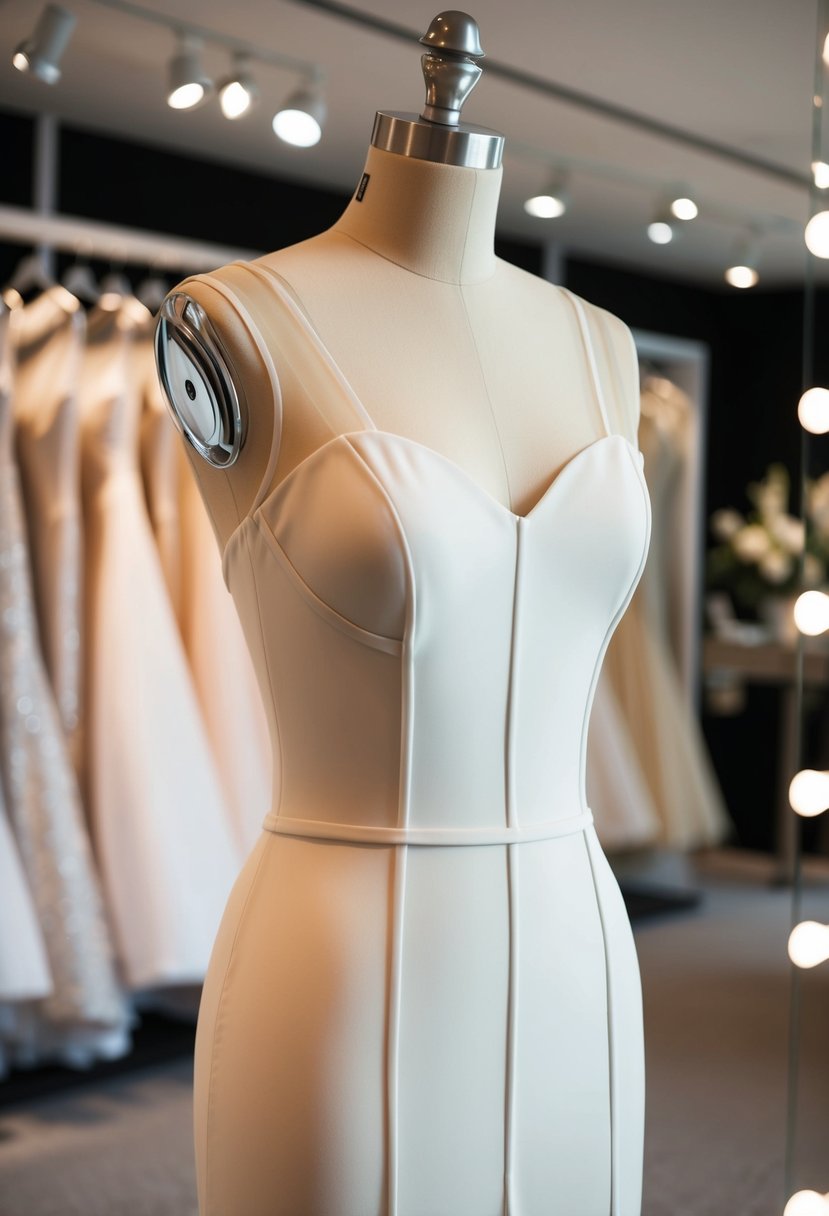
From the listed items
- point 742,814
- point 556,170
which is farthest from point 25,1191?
point 742,814

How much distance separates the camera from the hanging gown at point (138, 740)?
3092 mm

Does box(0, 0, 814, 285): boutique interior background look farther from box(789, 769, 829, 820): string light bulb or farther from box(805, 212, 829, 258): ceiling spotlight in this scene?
box(789, 769, 829, 820): string light bulb

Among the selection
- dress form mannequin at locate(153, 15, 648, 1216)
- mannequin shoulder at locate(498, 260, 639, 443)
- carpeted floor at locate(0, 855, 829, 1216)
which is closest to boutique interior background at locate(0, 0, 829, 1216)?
carpeted floor at locate(0, 855, 829, 1216)

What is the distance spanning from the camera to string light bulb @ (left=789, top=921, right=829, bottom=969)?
69.2 inches

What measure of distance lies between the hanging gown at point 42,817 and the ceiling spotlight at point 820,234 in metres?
1.91

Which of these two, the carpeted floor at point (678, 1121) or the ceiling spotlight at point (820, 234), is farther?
the carpeted floor at point (678, 1121)

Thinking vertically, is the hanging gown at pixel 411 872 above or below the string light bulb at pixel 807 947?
above

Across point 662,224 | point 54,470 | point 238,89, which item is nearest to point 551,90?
point 238,89

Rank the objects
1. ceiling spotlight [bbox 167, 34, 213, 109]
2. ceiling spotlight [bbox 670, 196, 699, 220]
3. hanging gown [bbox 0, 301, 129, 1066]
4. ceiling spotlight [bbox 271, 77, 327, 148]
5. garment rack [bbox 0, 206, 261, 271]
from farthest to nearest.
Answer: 1. ceiling spotlight [bbox 670, 196, 699, 220]
2. garment rack [bbox 0, 206, 261, 271]
3. hanging gown [bbox 0, 301, 129, 1066]
4. ceiling spotlight [bbox 271, 77, 327, 148]
5. ceiling spotlight [bbox 167, 34, 213, 109]

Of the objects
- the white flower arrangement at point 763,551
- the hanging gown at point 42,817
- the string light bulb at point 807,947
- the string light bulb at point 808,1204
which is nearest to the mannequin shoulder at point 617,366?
the string light bulb at point 807,947

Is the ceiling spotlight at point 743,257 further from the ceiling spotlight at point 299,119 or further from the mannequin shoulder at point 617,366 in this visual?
Result: the mannequin shoulder at point 617,366

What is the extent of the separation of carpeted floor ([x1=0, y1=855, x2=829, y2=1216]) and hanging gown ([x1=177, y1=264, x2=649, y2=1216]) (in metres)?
0.65

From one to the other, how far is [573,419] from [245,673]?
2155 mm

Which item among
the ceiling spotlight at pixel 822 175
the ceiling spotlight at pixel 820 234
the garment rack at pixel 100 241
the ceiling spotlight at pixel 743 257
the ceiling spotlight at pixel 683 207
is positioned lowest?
the ceiling spotlight at pixel 820 234
